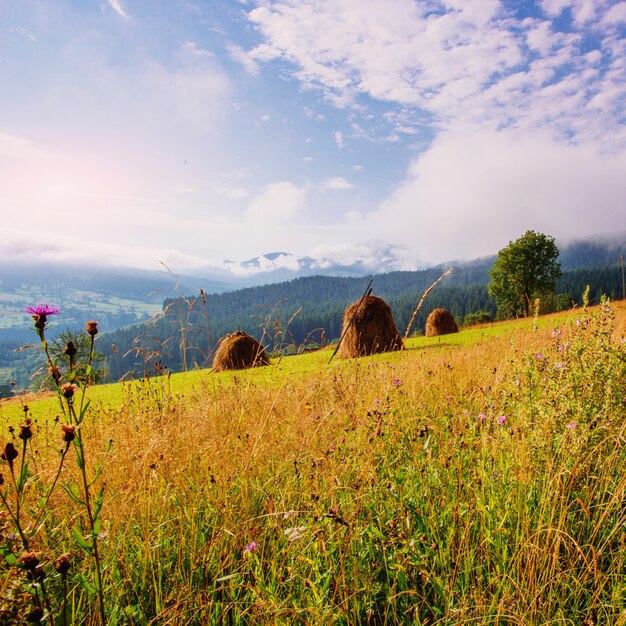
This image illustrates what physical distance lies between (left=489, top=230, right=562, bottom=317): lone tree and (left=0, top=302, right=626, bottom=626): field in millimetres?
50050

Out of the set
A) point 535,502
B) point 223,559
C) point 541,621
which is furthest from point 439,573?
point 223,559

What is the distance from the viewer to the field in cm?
171

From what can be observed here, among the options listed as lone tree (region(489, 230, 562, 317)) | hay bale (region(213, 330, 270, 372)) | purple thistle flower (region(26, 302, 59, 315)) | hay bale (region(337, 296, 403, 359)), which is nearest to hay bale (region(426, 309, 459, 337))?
hay bale (region(337, 296, 403, 359))

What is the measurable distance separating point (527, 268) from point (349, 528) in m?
53.1

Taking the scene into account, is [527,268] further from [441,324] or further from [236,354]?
[236,354]

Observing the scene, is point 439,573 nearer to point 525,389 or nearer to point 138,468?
point 525,389

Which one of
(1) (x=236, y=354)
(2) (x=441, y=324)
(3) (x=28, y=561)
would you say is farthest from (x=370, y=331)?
(3) (x=28, y=561)

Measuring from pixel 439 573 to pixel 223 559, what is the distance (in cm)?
112

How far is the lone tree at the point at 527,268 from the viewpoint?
48000 mm

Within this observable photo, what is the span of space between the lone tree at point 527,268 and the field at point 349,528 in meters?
50.1

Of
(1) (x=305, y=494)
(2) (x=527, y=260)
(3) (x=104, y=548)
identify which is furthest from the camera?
(2) (x=527, y=260)

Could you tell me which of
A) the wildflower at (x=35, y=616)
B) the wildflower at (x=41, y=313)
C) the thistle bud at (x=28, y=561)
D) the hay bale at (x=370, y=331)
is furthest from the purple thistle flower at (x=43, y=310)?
the hay bale at (x=370, y=331)

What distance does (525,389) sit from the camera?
3180 millimetres

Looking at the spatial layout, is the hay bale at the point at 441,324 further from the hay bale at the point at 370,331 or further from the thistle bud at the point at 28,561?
the thistle bud at the point at 28,561
